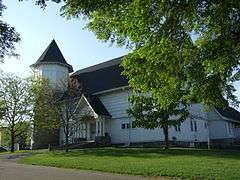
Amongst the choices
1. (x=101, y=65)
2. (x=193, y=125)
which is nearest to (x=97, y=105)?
(x=101, y=65)

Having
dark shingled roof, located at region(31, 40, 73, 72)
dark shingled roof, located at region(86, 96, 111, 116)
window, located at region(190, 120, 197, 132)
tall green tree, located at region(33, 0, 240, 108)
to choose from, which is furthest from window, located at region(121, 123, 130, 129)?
tall green tree, located at region(33, 0, 240, 108)

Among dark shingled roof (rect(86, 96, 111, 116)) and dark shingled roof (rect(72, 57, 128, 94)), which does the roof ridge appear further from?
dark shingled roof (rect(86, 96, 111, 116))

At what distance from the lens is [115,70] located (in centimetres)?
4728

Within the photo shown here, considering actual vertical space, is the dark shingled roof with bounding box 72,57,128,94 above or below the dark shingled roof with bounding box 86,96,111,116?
above

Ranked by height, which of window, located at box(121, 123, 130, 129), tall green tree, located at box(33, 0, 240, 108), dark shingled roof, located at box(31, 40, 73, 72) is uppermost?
dark shingled roof, located at box(31, 40, 73, 72)

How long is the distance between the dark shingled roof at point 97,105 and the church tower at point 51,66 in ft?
23.2

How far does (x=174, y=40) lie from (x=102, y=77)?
31.9 m

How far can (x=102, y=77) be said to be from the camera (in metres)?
47.7

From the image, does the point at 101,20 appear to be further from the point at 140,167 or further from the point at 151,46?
the point at 140,167

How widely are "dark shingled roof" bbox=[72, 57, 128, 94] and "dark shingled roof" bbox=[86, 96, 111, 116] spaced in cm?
151

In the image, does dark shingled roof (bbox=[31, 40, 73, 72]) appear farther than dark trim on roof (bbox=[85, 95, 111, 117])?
Yes

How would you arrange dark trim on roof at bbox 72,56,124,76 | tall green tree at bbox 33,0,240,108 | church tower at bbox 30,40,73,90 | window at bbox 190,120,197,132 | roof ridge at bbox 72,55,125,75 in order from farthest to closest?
church tower at bbox 30,40,73,90 → roof ridge at bbox 72,55,125,75 → dark trim on roof at bbox 72,56,124,76 → window at bbox 190,120,197,132 → tall green tree at bbox 33,0,240,108

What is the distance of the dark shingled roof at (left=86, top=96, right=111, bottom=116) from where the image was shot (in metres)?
42.5

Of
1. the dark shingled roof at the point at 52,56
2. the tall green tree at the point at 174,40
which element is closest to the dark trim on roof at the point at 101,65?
the dark shingled roof at the point at 52,56
